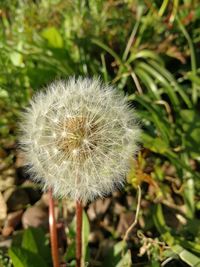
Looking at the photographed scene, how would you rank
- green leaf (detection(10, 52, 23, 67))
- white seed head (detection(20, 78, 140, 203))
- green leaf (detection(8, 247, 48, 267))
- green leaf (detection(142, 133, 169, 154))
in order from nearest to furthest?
white seed head (detection(20, 78, 140, 203)) → green leaf (detection(8, 247, 48, 267)) → green leaf (detection(142, 133, 169, 154)) → green leaf (detection(10, 52, 23, 67))

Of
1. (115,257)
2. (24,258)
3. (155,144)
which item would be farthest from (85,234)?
(155,144)

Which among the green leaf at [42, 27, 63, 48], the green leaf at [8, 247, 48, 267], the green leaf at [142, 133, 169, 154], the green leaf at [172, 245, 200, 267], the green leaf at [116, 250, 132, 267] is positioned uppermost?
the green leaf at [42, 27, 63, 48]

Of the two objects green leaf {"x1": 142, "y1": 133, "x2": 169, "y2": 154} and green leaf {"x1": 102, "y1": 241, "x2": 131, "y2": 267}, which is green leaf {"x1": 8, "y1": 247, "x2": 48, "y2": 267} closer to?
green leaf {"x1": 102, "y1": 241, "x2": 131, "y2": 267}

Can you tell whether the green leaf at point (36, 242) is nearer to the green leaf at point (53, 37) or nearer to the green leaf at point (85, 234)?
the green leaf at point (85, 234)

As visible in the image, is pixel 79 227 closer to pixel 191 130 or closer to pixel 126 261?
pixel 126 261

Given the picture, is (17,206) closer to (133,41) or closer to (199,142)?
(199,142)

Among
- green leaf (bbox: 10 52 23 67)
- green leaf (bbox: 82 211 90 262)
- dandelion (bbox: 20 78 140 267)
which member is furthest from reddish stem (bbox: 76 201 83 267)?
green leaf (bbox: 10 52 23 67)

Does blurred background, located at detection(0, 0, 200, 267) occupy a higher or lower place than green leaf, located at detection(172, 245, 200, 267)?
higher
